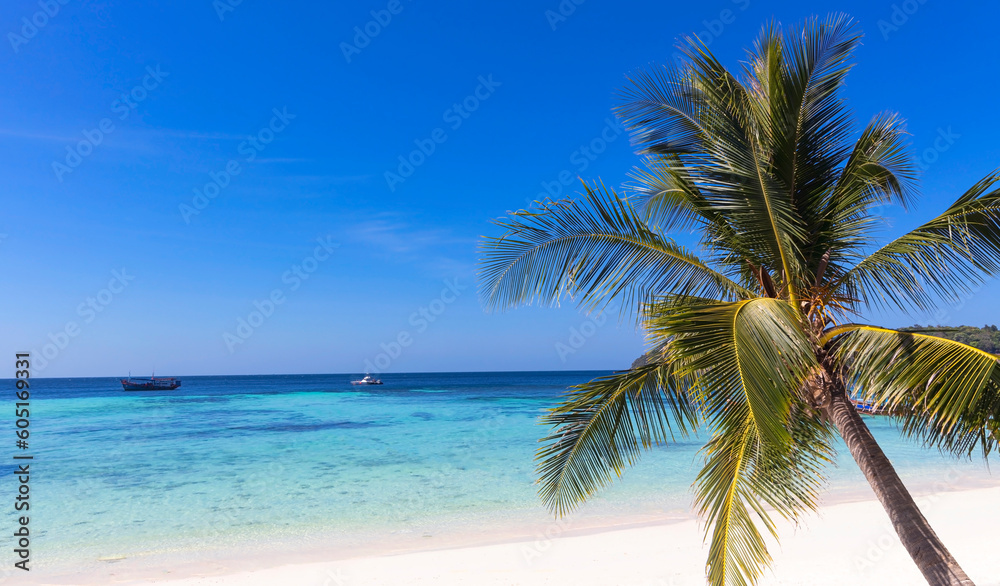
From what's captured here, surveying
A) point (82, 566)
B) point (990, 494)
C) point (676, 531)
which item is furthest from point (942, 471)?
point (82, 566)

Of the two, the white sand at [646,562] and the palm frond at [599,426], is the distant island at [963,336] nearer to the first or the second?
the palm frond at [599,426]

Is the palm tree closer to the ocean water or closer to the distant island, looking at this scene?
the distant island

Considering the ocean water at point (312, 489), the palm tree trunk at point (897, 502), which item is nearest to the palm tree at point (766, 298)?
the palm tree trunk at point (897, 502)

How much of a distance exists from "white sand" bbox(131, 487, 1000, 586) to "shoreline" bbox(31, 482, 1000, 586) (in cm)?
2

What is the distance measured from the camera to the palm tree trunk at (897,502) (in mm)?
3275

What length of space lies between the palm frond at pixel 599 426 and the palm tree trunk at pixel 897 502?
116 centimetres

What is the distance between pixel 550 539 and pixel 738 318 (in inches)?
269

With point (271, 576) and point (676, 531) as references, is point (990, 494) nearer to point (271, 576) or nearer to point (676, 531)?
point (676, 531)

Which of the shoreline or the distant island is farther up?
the distant island

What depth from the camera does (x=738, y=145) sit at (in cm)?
407

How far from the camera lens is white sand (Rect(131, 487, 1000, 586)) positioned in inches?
262

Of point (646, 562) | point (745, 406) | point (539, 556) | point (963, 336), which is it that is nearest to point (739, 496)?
point (745, 406)

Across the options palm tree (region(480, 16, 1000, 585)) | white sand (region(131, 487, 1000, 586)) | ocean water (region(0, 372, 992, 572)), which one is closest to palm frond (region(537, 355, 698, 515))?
palm tree (region(480, 16, 1000, 585))

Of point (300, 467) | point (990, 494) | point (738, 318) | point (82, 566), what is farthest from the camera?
point (300, 467)
